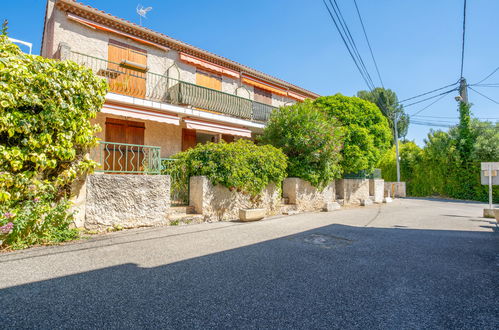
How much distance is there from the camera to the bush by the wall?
7.36 meters

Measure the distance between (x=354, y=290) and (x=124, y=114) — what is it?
8.11m

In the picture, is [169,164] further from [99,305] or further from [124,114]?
[99,305]

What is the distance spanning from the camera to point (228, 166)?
7379 millimetres

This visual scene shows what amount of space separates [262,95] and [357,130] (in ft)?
20.5

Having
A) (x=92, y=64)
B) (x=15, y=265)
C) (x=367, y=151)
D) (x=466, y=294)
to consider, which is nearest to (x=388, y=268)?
(x=466, y=294)

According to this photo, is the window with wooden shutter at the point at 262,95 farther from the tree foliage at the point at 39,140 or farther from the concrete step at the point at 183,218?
the tree foliage at the point at 39,140

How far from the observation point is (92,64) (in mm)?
9031

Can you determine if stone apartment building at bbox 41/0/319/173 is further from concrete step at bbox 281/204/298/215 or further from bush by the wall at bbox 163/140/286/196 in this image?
concrete step at bbox 281/204/298/215

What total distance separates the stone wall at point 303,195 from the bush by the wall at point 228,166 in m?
1.65

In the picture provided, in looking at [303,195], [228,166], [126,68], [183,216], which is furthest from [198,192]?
[126,68]

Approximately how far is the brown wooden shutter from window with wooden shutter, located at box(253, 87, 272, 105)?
5.00m

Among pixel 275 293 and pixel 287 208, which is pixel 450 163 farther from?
pixel 275 293

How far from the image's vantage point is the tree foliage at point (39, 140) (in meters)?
4.29

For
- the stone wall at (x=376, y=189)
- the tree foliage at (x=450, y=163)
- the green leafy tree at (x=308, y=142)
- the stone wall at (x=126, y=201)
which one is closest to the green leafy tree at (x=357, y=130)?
the green leafy tree at (x=308, y=142)
